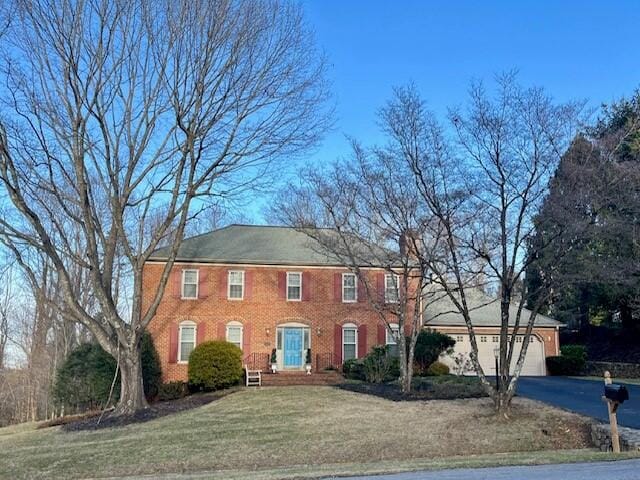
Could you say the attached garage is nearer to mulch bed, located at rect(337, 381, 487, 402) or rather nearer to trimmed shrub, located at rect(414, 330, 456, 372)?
trimmed shrub, located at rect(414, 330, 456, 372)

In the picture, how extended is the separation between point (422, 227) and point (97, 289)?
29.4ft

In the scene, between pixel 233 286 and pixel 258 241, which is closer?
pixel 233 286

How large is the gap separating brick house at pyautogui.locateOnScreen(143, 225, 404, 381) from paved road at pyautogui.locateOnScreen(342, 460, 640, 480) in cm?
1568

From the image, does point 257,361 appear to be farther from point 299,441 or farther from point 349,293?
point 299,441

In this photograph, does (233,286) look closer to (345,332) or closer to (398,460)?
(345,332)

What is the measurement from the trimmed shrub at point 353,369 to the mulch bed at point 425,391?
2815 millimetres

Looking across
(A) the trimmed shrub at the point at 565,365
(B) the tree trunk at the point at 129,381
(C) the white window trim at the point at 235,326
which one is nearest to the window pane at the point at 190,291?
(C) the white window trim at the point at 235,326

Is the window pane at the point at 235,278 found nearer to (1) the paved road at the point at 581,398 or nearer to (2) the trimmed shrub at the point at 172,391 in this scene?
(2) the trimmed shrub at the point at 172,391

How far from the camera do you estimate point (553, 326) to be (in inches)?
1077

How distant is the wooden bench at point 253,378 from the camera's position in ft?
69.8

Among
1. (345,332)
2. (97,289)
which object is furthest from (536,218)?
(345,332)

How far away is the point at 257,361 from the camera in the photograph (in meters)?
23.6

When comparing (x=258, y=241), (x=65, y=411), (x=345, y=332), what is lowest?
(x=65, y=411)

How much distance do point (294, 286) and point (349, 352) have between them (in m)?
3.80
